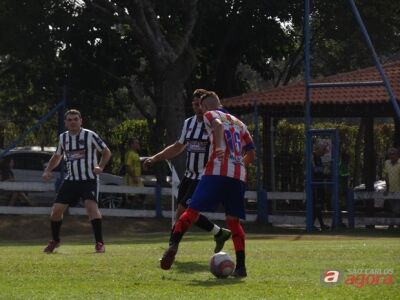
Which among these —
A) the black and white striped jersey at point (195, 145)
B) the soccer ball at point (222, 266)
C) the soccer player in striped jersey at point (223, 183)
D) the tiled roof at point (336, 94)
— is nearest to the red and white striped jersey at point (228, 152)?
the soccer player in striped jersey at point (223, 183)

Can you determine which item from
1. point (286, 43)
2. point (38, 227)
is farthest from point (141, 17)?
point (286, 43)

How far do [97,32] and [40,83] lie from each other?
2.34m

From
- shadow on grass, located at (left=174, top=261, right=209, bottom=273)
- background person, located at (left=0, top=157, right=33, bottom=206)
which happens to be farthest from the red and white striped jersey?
background person, located at (left=0, top=157, right=33, bottom=206)

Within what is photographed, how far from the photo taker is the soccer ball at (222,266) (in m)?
10.6

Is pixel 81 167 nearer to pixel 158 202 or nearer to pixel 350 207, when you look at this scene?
pixel 350 207

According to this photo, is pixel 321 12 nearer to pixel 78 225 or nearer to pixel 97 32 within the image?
pixel 97 32

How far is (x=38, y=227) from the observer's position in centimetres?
2445

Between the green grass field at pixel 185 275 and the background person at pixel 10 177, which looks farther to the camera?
the background person at pixel 10 177

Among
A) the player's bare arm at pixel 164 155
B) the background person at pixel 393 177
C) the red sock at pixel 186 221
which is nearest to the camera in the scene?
the red sock at pixel 186 221

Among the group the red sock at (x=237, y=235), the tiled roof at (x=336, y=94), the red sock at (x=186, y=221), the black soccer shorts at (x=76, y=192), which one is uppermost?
the tiled roof at (x=336, y=94)

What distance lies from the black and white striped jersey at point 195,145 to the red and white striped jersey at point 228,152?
229 cm

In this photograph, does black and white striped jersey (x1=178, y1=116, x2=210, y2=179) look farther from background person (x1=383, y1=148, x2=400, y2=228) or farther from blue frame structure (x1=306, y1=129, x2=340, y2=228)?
background person (x1=383, y1=148, x2=400, y2=228)

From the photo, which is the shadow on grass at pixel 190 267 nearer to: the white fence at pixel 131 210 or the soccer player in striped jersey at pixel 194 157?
the soccer player in striped jersey at pixel 194 157

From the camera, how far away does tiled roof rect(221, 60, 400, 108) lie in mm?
25938
